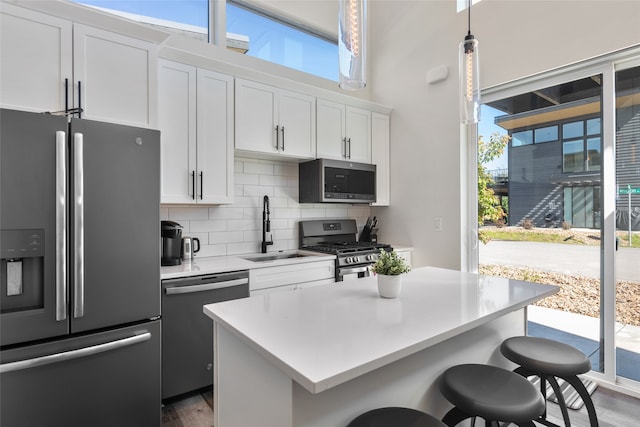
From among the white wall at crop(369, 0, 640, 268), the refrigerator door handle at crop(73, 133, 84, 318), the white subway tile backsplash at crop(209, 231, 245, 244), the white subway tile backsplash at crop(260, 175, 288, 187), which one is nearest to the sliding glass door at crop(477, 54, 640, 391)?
the white wall at crop(369, 0, 640, 268)

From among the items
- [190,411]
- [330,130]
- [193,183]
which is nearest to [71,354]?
[190,411]

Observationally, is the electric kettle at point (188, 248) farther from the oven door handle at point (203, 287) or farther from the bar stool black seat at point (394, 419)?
the bar stool black seat at point (394, 419)

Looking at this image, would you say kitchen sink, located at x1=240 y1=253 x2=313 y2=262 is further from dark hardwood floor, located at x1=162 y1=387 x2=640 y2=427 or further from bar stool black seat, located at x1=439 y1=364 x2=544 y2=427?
bar stool black seat, located at x1=439 y1=364 x2=544 y2=427

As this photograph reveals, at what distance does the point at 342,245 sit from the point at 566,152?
81.0 inches

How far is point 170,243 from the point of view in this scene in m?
2.46

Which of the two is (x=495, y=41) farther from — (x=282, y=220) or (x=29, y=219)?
(x=29, y=219)

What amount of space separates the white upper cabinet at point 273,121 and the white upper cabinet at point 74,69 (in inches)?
30.3

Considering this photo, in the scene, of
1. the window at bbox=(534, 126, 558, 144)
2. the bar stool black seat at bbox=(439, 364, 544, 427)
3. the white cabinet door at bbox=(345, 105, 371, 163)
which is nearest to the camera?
the bar stool black seat at bbox=(439, 364, 544, 427)

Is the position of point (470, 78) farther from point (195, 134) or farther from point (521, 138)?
point (195, 134)

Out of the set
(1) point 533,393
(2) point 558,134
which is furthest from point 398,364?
(2) point 558,134

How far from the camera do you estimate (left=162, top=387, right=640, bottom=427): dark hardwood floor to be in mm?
2039

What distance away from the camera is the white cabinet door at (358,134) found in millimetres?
3580

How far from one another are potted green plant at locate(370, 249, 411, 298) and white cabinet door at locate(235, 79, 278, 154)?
177cm

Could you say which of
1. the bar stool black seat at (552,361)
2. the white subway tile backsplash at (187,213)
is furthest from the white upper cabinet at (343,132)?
the bar stool black seat at (552,361)
